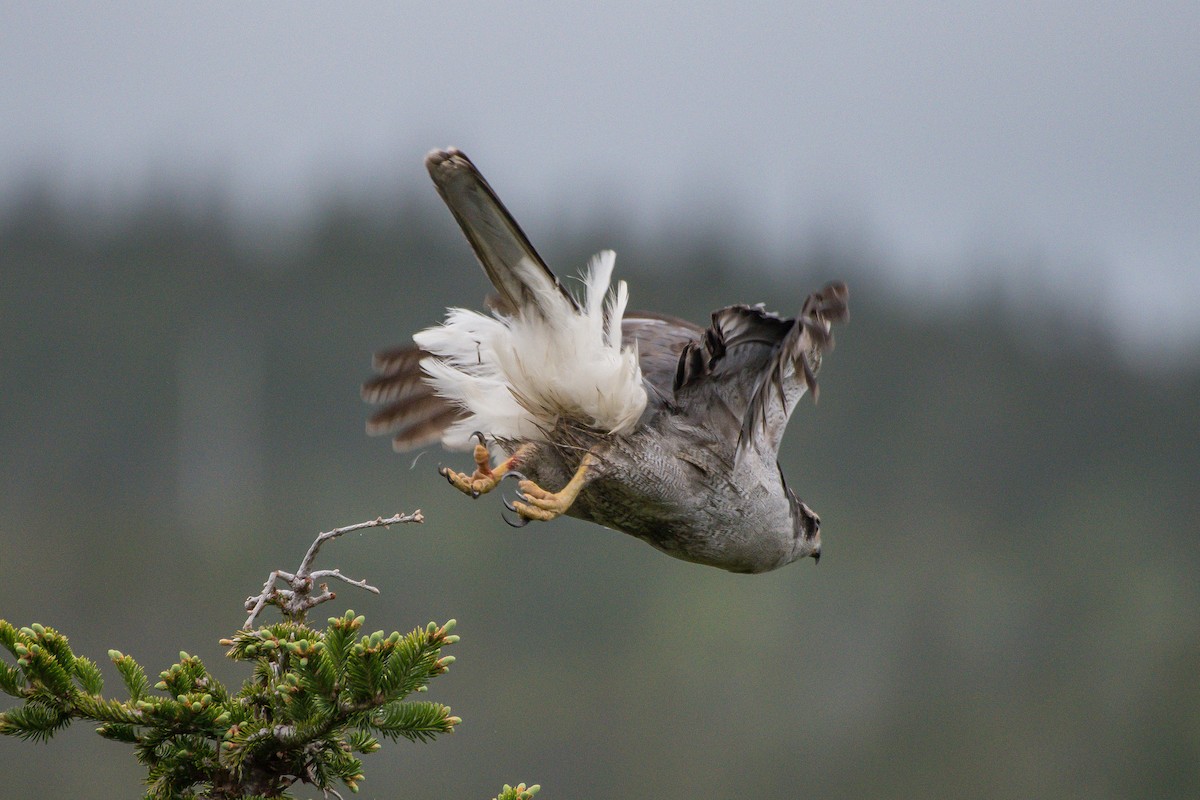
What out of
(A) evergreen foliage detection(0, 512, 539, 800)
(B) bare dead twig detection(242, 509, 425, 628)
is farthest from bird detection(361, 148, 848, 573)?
(A) evergreen foliage detection(0, 512, 539, 800)

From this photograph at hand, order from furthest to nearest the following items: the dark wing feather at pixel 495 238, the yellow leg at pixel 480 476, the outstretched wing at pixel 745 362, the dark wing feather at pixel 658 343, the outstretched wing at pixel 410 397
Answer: the outstretched wing at pixel 410 397
the dark wing feather at pixel 658 343
the outstretched wing at pixel 745 362
the yellow leg at pixel 480 476
the dark wing feather at pixel 495 238

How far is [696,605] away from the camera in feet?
144

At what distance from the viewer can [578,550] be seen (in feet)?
134

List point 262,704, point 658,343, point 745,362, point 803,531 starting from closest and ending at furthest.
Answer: point 262,704, point 745,362, point 803,531, point 658,343

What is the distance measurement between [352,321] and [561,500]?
40.5 metres

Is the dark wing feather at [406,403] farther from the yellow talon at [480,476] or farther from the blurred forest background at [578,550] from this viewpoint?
the blurred forest background at [578,550]

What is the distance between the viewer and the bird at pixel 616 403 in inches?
185

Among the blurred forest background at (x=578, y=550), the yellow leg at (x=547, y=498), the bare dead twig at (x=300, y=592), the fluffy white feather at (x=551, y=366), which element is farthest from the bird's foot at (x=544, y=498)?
the blurred forest background at (x=578, y=550)

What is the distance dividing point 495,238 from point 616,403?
738mm

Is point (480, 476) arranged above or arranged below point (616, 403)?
below

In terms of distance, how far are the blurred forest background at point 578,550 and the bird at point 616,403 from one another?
24955 millimetres

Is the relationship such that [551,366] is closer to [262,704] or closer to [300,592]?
[300,592]

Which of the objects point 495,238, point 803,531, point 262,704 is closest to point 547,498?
point 495,238

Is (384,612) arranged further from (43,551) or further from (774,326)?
(774,326)
